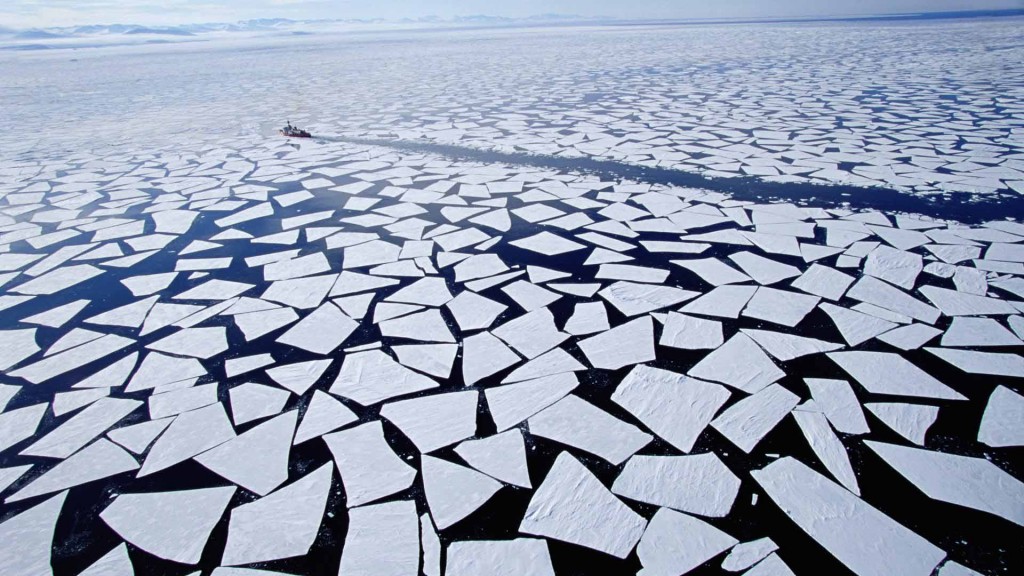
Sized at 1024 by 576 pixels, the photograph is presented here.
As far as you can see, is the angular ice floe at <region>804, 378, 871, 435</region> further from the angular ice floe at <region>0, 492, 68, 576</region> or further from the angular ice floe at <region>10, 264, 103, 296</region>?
the angular ice floe at <region>10, 264, 103, 296</region>

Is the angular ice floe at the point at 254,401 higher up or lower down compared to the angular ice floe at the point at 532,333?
lower down

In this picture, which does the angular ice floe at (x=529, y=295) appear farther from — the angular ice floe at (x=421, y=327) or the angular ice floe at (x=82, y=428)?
the angular ice floe at (x=82, y=428)

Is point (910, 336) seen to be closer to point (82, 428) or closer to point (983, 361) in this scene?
point (983, 361)

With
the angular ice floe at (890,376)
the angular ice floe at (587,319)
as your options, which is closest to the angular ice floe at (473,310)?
the angular ice floe at (587,319)

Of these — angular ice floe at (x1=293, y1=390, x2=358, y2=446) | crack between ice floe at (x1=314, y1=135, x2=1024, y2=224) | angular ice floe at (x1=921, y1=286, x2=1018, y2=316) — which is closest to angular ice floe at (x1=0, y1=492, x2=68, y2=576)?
angular ice floe at (x1=293, y1=390, x2=358, y2=446)

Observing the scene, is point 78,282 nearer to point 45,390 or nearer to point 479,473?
point 45,390

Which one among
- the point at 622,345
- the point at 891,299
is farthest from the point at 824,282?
the point at 622,345

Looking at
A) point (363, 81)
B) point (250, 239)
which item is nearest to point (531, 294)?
point (250, 239)
